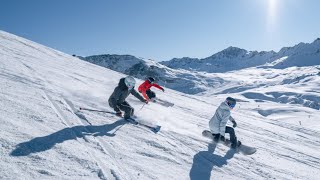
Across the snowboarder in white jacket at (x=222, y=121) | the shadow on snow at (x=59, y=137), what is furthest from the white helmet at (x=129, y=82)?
the snowboarder in white jacket at (x=222, y=121)

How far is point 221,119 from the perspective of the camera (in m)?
10.5

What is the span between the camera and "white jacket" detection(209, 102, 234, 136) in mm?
10383

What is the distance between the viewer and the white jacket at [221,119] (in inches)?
409

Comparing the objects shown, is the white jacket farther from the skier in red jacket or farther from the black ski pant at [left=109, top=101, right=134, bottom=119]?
the skier in red jacket

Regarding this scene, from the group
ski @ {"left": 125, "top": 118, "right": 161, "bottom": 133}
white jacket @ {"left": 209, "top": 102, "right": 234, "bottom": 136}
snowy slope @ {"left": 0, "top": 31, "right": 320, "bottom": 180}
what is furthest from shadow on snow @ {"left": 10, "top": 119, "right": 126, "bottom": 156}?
white jacket @ {"left": 209, "top": 102, "right": 234, "bottom": 136}

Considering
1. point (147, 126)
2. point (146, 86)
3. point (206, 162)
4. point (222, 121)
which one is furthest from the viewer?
point (146, 86)

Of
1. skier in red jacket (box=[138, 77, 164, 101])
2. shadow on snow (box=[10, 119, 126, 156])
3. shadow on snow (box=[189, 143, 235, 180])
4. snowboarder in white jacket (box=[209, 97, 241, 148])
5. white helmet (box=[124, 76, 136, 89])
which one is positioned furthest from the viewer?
skier in red jacket (box=[138, 77, 164, 101])

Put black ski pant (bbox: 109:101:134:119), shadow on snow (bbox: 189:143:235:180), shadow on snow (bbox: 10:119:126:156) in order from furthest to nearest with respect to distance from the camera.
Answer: black ski pant (bbox: 109:101:134:119)
shadow on snow (bbox: 189:143:235:180)
shadow on snow (bbox: 10:119:126:156)

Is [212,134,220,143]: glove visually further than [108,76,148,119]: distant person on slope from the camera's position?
No

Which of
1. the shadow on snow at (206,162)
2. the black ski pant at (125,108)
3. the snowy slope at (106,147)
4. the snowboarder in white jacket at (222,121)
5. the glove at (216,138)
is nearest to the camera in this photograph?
the snowy slope at (106,147)

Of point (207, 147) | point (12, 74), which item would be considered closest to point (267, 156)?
point (207, 147)

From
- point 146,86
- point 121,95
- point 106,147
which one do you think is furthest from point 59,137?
point 146,86

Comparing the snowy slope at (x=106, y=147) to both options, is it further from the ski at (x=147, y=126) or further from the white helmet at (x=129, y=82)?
the white helmet at (x=129, y=82)

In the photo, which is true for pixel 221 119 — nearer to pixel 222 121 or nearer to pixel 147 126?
pixel 222 121
